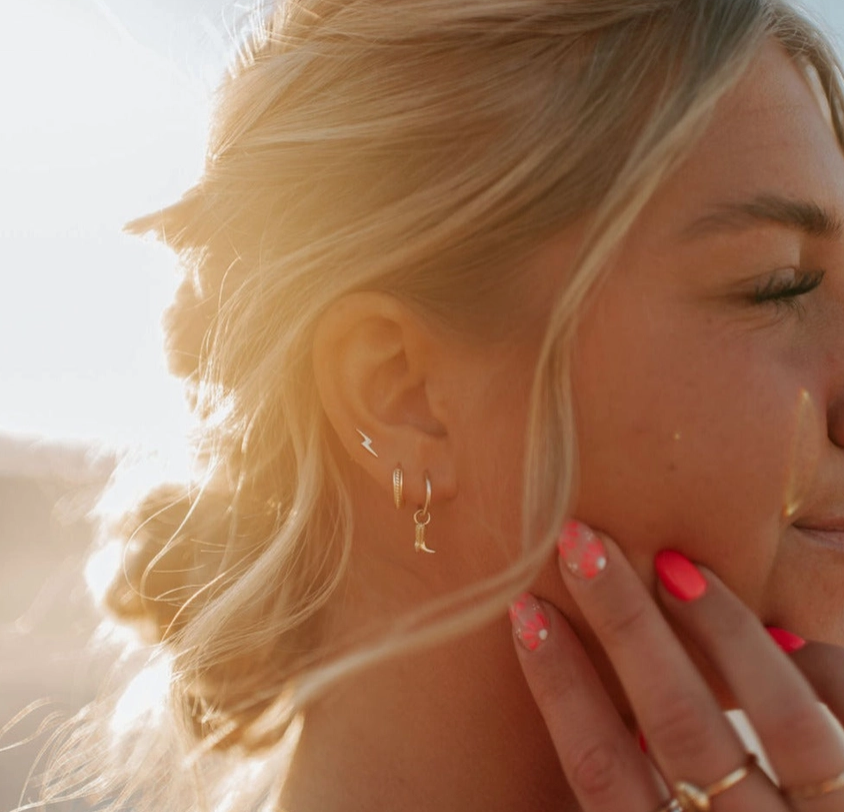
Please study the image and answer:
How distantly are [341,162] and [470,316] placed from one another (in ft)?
1.28

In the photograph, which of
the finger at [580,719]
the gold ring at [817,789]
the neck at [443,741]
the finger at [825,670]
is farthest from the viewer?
the neck at [443,741]

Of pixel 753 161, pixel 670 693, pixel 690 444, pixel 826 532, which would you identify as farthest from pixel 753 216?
pixel 670 693

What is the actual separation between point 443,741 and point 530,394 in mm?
710

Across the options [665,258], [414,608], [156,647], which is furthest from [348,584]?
[665,258]

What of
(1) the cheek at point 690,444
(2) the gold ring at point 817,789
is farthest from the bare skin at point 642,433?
(2) the gold ring at point 817,789

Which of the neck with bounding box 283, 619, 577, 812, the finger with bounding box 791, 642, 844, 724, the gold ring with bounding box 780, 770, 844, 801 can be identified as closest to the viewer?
the gold ring with bounding box 780, 770, 844, 801

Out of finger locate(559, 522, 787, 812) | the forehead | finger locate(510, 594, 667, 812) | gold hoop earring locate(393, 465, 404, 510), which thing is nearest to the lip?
finger locate(559, 522, 787, 812)

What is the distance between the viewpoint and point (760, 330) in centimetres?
160

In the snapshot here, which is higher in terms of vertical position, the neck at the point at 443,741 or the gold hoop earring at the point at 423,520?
the gold hoop earring at the point at 423,520

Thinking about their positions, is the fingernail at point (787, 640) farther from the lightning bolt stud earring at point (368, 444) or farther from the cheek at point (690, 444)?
the lightning bolt stud earring at point (368, 444)

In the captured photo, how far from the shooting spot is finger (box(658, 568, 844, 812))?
1.42m

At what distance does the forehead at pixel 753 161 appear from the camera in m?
1.57

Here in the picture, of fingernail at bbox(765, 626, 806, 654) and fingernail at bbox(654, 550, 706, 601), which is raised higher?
fingernail at bbox(654, 550, 706, 601)

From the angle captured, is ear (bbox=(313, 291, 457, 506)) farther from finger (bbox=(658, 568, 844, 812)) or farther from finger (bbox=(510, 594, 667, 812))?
finger (bbox=(658, 568, 844, 812))
